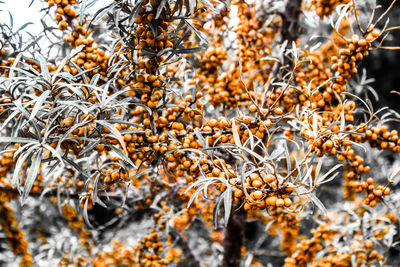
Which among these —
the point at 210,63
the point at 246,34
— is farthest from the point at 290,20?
the point at 210,63

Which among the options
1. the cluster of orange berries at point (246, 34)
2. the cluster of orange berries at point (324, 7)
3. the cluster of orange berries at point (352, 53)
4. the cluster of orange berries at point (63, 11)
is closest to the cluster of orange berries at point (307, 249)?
the cluster of orange berries at point (352, 53)

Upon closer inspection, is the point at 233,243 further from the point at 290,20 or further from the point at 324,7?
the point at 324,7

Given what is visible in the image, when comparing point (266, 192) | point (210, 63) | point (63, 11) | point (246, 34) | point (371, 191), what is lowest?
point (371, 191)

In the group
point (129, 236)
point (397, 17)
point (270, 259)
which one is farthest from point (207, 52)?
point (397, 17)

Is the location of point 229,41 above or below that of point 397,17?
above

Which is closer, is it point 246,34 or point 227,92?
point 227,92

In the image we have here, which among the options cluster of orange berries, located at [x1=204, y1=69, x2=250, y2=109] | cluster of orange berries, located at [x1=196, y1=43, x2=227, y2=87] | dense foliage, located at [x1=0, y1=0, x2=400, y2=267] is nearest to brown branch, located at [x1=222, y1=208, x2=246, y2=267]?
dense foliage, located at [x1=0, y1=0, x2=400, y2=267]

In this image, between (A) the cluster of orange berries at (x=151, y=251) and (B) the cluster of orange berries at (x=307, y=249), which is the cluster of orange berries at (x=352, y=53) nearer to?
(B) the cluster of orange berries at (x=307, y=249)

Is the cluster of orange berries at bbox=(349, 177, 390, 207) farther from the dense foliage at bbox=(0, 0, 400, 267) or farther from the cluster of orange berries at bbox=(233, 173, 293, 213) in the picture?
the cluster of orange berries at bbox=(233, 173, 293, 213)

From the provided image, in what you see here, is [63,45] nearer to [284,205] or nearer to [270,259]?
[284,205]
